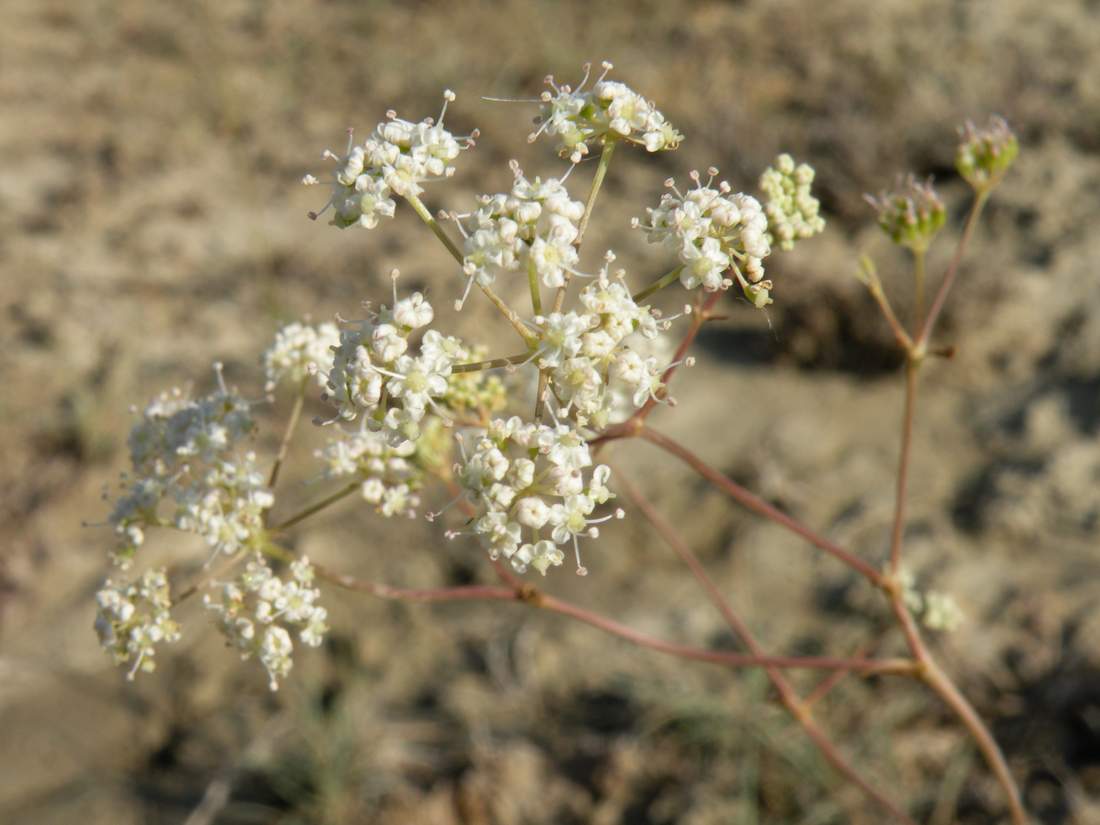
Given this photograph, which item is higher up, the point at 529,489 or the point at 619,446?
the point at 619,446

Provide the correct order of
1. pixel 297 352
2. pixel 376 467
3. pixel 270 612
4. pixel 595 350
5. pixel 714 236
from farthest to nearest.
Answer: pixel 297 352, pixel 376 467, pixel 270 612, pixel 714 236, pixel 595 350

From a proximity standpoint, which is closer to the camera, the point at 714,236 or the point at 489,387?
the point at 714,236

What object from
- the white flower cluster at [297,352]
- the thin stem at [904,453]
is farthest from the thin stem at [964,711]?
the white flower cluster at [297,352]

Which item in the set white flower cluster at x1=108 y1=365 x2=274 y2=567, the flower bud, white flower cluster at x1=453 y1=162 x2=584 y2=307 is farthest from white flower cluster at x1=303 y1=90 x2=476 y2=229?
the flower bud

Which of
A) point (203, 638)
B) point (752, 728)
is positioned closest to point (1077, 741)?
point (752, 728)

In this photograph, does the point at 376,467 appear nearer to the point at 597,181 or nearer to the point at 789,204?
the point at 597,181

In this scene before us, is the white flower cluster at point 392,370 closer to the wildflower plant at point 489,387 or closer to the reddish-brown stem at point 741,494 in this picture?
the wildflower plant at point 489,387

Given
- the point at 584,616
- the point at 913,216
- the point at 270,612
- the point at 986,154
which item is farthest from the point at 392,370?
the point at 986,154

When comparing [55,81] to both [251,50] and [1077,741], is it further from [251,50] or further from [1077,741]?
[1077,741]

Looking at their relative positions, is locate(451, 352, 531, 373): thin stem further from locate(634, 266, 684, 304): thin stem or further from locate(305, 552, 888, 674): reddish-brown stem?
locate(305, 552, 888, 674): reddish-brown stem
